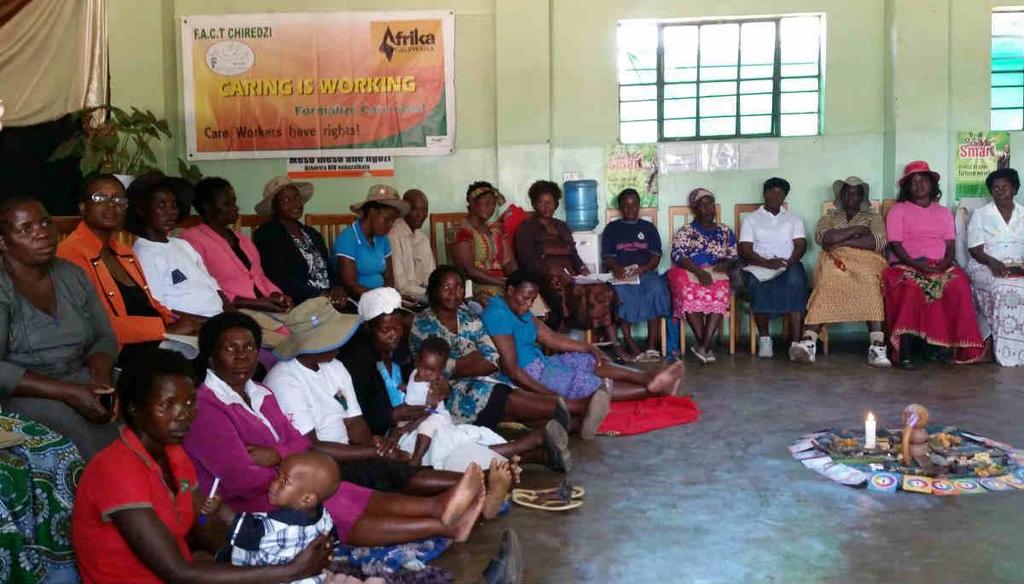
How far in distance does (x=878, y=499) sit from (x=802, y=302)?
360cm

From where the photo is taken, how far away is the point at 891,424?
5156 millimetres

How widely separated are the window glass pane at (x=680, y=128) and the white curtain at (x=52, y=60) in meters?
4.07

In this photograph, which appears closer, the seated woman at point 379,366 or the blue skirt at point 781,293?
the seated woman at point 379,366

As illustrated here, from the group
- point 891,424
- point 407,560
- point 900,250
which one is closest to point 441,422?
point 407,560

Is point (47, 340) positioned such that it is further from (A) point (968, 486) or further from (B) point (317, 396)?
(A) point (968, 486)

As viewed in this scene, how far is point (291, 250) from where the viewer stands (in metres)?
5.57

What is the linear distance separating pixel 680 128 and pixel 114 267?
199 inches

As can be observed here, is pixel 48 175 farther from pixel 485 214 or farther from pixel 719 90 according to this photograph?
pixel 719 90

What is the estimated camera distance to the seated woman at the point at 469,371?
4547 millimetres

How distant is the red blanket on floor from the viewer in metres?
5.17

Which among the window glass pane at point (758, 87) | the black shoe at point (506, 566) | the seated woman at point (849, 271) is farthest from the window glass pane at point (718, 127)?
the black shoe at point (506, 566)

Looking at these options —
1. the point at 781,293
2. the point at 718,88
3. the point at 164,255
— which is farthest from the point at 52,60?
the point at 781,293

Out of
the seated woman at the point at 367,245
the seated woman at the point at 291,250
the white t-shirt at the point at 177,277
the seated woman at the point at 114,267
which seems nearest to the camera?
the seated woman at the point at 114,267

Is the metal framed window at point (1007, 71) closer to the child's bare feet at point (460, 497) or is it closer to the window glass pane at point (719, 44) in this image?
the window glass pane at point (719, 44)
